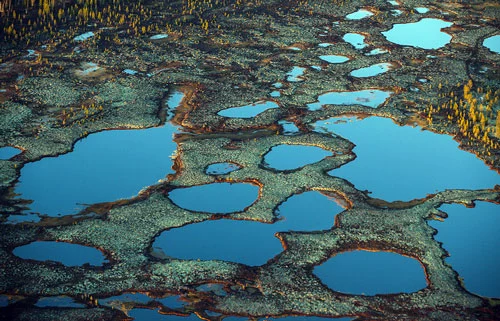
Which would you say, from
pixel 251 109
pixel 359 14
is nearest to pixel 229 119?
pixel 251 109

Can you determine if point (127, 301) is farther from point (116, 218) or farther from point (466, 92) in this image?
point (466, 92)

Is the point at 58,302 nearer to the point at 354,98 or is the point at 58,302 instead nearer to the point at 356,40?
the point at 354,98

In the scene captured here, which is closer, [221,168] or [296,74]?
[221,168]

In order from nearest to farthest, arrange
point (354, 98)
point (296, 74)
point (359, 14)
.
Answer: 1. point (354, 98)
2. point (296, 74)
3. point (359, 14)

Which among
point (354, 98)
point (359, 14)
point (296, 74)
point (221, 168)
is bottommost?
point (221, 168)

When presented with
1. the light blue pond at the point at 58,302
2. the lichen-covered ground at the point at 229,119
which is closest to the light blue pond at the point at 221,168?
the lichen-covered ground at the point at 229,119

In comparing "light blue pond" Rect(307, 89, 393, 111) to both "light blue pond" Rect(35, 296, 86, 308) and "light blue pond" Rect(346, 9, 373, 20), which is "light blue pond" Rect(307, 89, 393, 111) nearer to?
"light blue pond" Rect(346, 9, 373, 20)

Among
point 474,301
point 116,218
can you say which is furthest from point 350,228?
point 116,218

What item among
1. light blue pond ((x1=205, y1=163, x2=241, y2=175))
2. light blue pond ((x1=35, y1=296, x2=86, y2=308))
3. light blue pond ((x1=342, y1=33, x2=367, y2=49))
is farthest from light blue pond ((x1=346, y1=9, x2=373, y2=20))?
light blue pond ((x1=35, y1=296, x2=86, y2=308))
